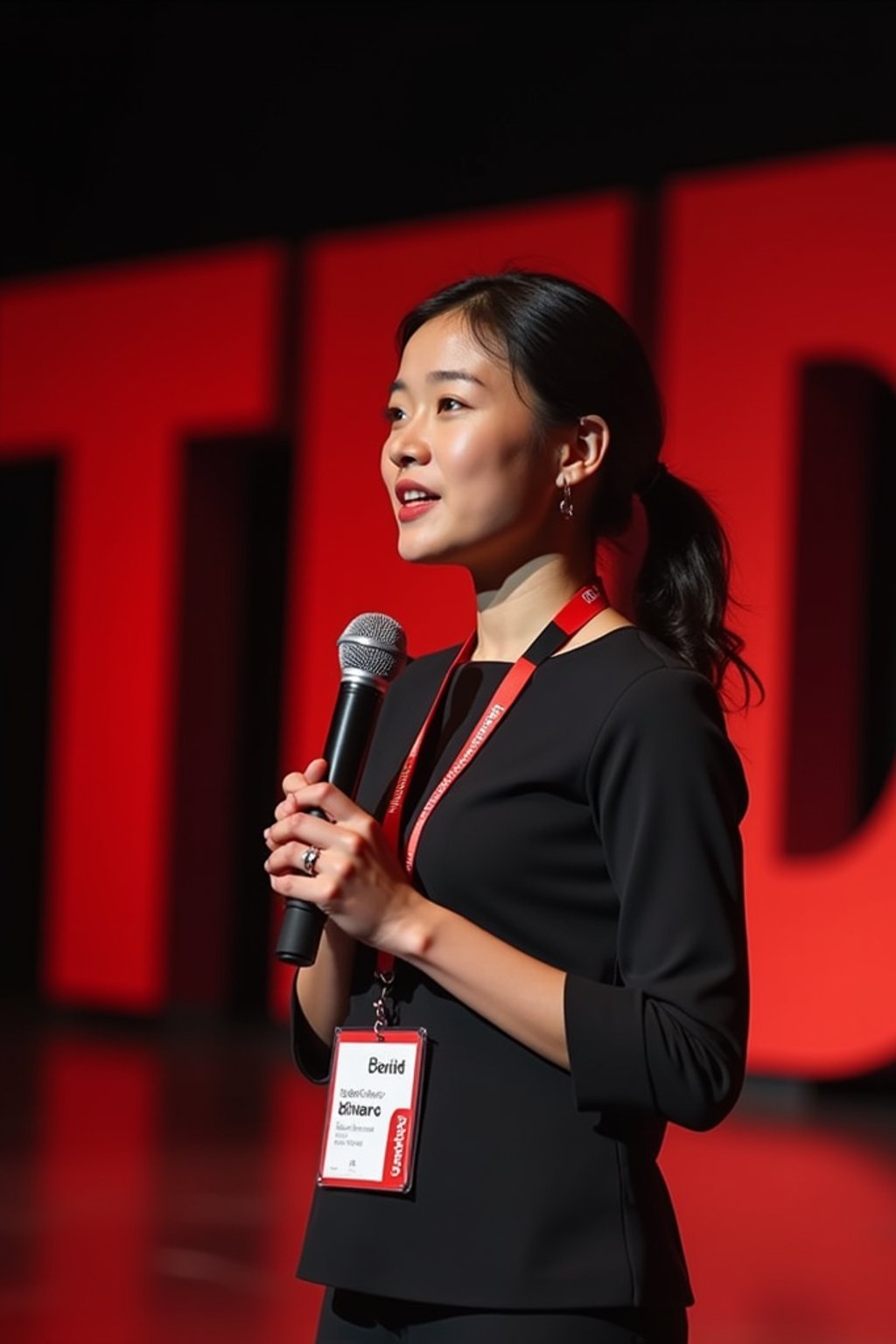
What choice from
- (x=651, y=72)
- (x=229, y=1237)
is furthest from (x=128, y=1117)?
(x=651, y=72)

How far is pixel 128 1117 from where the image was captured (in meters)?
4.99

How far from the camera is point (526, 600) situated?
4.63ft

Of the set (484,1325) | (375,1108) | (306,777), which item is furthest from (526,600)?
(484,1325)

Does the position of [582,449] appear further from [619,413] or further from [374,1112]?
[374,1112]

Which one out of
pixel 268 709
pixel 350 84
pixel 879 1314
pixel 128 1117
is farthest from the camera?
pixel 268 709

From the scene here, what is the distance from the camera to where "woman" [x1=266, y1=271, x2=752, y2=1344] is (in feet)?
4.00

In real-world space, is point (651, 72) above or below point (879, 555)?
above

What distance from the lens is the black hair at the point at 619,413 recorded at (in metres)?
1.40

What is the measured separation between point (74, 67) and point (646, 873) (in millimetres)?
6658

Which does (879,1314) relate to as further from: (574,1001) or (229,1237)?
(574,1001)

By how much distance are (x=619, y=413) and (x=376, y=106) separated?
5.48 m

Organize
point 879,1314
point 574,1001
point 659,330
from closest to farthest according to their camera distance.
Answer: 1. point 574,1001
2. point 879,1314
3. point 659,330

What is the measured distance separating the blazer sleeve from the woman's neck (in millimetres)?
162

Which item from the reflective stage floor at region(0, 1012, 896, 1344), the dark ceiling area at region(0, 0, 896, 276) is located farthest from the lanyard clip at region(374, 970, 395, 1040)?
the dark ceiling area at region(0, 0, 896, 276)
